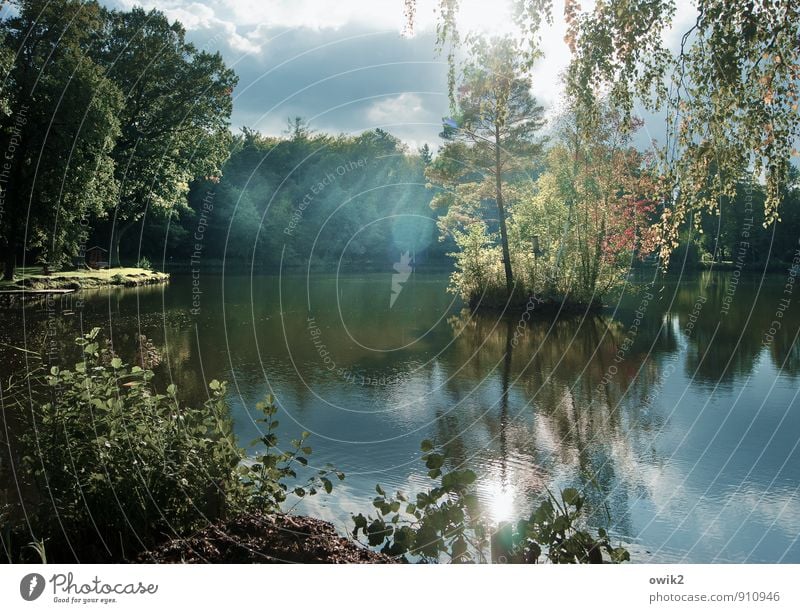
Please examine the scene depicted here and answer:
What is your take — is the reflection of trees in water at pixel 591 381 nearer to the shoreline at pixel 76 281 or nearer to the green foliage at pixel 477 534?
the green foliage at pixel 477 534

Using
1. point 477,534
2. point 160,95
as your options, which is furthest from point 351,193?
point 477,534

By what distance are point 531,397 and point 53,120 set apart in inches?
655

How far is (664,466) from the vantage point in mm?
7711

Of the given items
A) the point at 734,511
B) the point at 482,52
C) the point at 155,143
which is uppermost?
the point at 155,143

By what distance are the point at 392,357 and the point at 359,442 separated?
268 inches

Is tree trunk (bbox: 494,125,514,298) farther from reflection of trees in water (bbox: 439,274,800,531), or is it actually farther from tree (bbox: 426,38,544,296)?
reflection of trees in water (bbox: 439,274,800,531)

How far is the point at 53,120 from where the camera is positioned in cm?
2064

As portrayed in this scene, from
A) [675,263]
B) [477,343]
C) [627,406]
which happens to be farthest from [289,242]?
[627,406]

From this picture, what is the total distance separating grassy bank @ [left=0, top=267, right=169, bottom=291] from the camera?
→ 1029 inches

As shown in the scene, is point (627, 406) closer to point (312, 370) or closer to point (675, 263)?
point (312, 370)

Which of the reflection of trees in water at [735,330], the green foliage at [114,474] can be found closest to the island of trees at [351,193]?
the green foliage at [114,474]

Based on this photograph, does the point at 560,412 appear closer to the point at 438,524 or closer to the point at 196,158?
the point at 438,524

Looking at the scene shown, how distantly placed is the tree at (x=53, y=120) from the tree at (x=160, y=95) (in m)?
2.38

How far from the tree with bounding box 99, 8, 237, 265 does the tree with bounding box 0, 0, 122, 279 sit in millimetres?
2379
